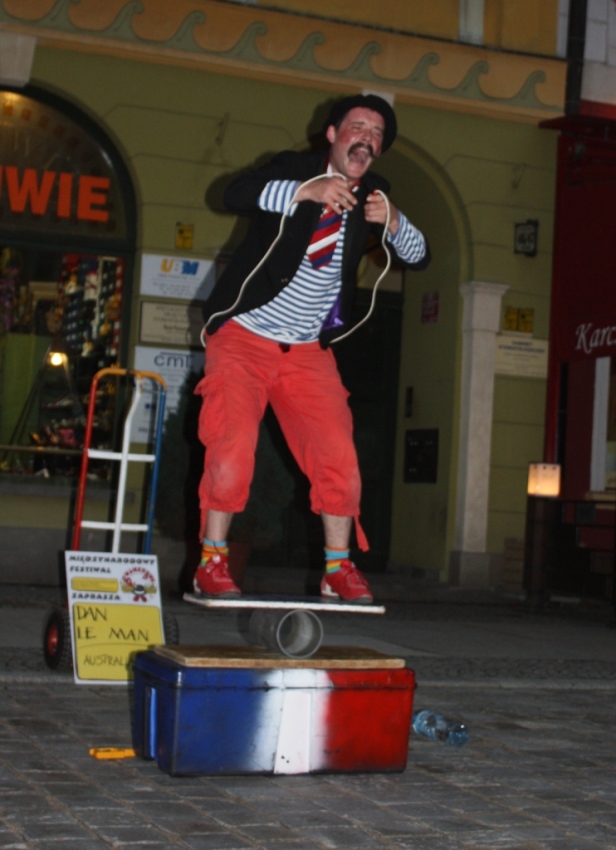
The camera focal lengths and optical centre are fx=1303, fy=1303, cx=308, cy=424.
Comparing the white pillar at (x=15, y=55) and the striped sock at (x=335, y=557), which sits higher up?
the white pillar at (x=15, y=55)

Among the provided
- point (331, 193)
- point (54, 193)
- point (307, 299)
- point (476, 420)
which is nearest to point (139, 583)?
point (307, 299)

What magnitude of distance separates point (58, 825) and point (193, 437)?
24.1ft

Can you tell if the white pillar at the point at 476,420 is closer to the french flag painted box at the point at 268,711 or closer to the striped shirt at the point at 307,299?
the striped shirt at the point at 307,299

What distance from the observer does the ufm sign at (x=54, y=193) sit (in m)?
11.6

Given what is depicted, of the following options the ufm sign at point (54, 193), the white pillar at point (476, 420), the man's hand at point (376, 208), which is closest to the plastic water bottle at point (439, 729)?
the man's hand at point (376, 208)

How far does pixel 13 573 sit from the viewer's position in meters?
11.2

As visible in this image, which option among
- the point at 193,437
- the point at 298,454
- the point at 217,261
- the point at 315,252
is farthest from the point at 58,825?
the point at 217,261

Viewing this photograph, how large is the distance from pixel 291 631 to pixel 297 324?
1.17 metres

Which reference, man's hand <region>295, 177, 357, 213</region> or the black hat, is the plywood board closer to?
man's hand <region>295, 177, 357, 213</region>

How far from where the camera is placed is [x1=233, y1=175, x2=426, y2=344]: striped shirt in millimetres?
4910

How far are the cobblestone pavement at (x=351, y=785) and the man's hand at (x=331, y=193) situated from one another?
198cm

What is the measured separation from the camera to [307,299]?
4953 mm

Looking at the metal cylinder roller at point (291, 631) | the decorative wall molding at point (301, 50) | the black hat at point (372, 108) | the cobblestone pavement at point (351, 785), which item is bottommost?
the cobblestone pavement at point (351, 785)

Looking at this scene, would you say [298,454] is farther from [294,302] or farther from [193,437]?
[193,437]
